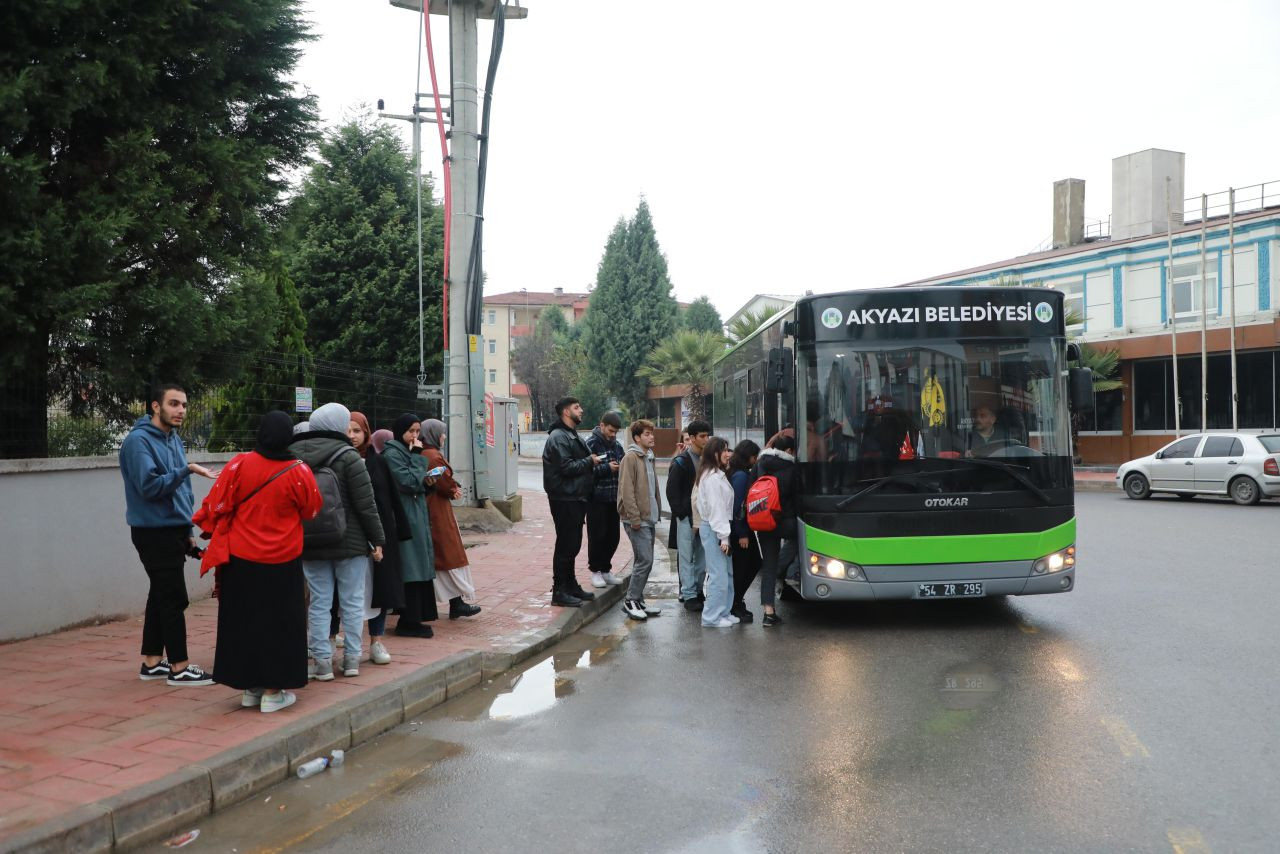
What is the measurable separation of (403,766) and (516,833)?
1.19 metres

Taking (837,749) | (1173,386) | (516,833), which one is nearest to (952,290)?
(837,749)

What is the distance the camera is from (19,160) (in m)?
6.97

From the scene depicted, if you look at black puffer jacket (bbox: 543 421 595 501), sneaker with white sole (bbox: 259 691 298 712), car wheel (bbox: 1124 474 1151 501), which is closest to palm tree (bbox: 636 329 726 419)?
car wheel (bbox: 1124 474 1151 501)

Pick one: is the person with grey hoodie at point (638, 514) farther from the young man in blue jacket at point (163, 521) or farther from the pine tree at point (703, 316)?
the pine tree at point (703, 316)

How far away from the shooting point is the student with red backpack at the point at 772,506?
860 centimetres

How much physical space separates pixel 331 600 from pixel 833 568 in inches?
162

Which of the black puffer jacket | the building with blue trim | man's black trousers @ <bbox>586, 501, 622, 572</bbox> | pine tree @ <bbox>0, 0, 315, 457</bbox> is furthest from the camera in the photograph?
the building with blue trim

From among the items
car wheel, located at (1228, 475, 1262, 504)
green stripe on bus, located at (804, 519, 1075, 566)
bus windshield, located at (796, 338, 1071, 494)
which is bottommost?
car wheel, located at (1228, 475, 1262, 504)

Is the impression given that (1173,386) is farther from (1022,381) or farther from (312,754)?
(312,754)

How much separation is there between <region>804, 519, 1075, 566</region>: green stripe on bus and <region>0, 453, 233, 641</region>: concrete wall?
6023 mm

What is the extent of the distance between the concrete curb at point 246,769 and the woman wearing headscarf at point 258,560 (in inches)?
16.2

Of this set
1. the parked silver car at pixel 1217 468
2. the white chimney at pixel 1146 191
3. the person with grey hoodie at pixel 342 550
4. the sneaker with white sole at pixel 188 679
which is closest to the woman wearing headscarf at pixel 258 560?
the person with grey hoodie at pixel 342 550

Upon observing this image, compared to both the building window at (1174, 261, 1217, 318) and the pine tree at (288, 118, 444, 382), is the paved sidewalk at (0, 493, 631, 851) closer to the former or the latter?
the pine tree at (288, 118, 444, 382)

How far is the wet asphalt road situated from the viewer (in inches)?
164
